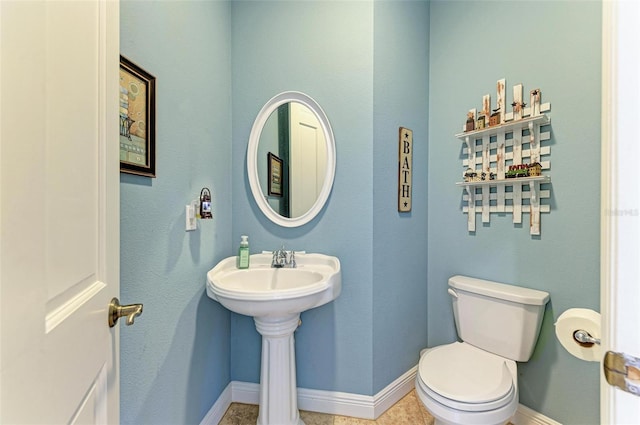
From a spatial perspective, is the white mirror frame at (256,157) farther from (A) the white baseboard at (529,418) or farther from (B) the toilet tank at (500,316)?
(A) the white baseboard at (529,418)

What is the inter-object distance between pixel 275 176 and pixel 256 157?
0.17 metres

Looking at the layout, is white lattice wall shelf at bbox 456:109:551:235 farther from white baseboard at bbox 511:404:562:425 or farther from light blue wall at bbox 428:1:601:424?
white baseboard at bbox 511:404:562:425

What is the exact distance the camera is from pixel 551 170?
4.75 ft

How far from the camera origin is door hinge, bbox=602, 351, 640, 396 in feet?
1.42

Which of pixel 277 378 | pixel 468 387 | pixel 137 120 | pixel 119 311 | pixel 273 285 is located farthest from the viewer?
pixel 273 285

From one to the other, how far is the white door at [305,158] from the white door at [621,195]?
4.19 feet

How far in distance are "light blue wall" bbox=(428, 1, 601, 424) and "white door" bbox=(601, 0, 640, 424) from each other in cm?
118

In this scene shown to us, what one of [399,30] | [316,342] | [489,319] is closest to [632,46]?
[489,319]

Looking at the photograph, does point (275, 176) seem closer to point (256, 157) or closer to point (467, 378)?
point (256, 157)

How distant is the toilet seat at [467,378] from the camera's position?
1144 millimetres

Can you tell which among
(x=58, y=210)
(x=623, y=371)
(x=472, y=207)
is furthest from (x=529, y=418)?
(x=58, y=210)

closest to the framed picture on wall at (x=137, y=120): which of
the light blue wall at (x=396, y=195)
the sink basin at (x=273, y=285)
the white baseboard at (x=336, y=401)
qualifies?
the sink basin at (x=273, y=285)

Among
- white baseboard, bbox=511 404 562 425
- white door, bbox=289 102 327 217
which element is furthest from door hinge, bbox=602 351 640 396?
white baseboard, bbox=511 404 562 425

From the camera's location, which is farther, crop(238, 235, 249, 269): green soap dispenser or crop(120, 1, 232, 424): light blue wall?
crop(238, 235, 249, 269): green soap dispenser
